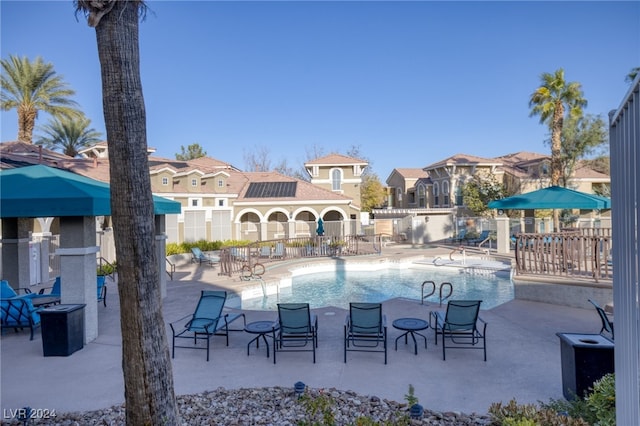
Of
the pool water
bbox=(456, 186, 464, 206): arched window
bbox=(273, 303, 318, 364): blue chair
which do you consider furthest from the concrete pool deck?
bbox=(456, 186, 464, 206): arched window

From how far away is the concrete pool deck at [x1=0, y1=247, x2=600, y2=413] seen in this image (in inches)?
203

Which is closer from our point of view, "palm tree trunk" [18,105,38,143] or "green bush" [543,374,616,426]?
"green bush" [543,374,616,426]

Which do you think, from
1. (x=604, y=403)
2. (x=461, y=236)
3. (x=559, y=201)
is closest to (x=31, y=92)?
(x=559, y=201)

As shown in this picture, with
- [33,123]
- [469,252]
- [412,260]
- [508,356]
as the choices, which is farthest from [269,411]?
[33,123]

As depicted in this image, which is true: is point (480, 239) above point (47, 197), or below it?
below

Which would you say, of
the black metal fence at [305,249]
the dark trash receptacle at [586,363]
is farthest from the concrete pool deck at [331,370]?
the black metal fence at [305,249]

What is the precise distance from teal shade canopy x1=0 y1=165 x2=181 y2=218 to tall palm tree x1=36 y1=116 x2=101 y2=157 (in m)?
27.0

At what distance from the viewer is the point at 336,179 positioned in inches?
1246

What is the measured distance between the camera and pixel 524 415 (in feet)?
12.2

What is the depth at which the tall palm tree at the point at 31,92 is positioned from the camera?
2438cm

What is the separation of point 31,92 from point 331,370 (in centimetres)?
2906

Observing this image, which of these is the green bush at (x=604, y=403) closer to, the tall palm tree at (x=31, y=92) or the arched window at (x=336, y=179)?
the arched window at (x=336, y=179)

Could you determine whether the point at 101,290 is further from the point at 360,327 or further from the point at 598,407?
the point at 598,407

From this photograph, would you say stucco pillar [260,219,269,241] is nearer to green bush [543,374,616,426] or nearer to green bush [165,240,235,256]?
green bush [165,240,235,256]
